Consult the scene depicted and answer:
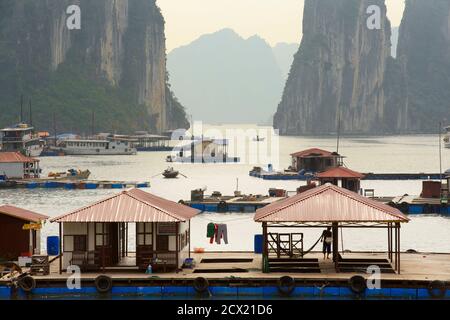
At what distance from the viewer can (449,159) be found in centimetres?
18200

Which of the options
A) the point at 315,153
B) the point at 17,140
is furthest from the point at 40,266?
the point at 17,140

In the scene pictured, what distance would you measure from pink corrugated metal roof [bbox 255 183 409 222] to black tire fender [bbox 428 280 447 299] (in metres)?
2.76

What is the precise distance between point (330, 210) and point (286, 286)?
3.67 m

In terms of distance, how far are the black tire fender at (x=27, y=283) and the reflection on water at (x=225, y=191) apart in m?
22.1

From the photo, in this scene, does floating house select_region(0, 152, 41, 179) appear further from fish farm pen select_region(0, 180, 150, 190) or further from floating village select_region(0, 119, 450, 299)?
floating village select_region(0, 119, 450, 299)

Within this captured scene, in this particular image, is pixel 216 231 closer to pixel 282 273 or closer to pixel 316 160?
pixel 282 273

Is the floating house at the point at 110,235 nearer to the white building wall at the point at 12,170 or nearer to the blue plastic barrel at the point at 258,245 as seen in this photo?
the blue plastic barrel at the point at 258,245

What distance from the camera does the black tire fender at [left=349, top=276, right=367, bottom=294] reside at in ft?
110

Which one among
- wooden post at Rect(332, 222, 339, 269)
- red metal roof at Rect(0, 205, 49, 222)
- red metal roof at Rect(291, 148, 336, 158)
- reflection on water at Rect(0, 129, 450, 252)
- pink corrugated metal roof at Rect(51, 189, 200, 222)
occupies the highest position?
red metal roof at Rect(291, 148, 336, 158)

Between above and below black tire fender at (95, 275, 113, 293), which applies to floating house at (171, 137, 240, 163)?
above

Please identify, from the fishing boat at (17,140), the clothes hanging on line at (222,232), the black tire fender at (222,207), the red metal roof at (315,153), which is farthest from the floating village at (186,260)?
the fishing boat at (17,140)

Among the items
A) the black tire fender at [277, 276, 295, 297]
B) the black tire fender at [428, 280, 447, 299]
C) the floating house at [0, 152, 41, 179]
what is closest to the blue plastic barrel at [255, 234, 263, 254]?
the black tire fender at [277, 276, 295, 297]
